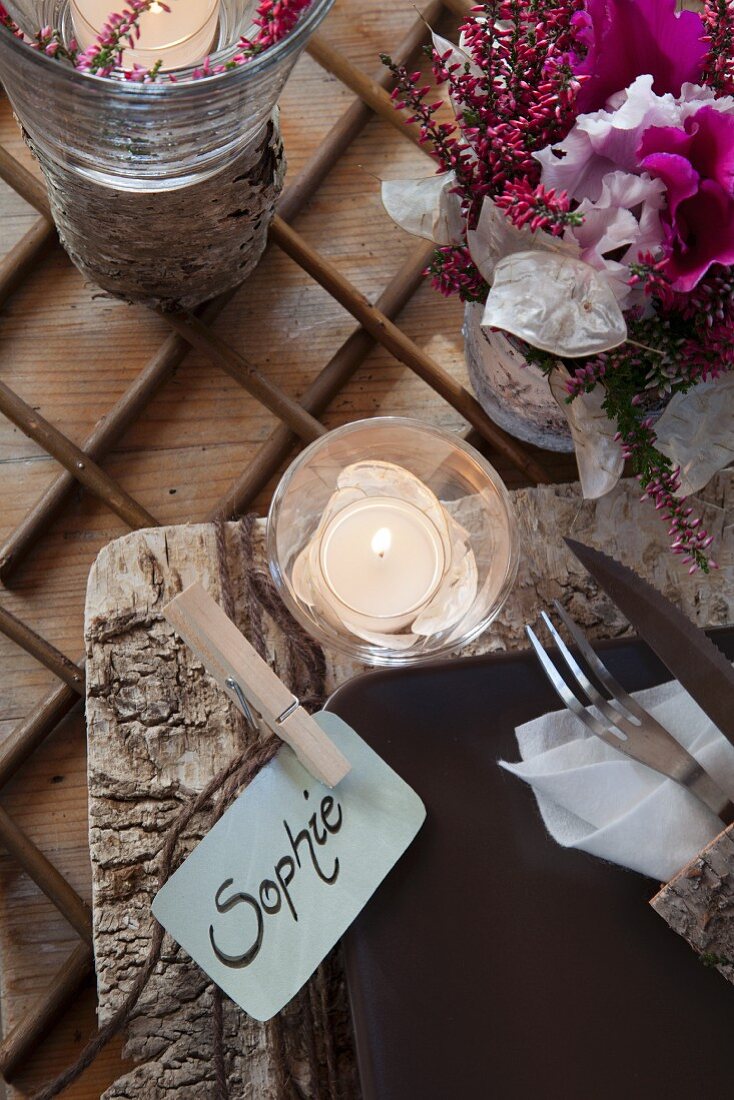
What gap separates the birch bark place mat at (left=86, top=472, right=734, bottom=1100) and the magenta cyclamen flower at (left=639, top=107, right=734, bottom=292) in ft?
0.52

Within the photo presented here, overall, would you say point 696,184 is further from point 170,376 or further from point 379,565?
point 170,376

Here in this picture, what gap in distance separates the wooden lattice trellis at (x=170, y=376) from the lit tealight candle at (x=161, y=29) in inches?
4.6

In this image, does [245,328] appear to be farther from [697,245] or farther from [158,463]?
[697,245]

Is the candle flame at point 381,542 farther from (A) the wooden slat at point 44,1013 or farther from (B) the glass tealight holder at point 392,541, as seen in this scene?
(A) the wooden slat at point 44,1013

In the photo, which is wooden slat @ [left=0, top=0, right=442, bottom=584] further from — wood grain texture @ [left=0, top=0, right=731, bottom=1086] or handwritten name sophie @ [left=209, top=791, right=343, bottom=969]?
handwritten name sophie @ [left=209, top=791, right=343, bottom=969]

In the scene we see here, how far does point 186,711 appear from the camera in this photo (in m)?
0.45

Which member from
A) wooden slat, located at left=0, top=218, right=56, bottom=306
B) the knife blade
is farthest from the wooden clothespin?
wooden slat, located at left=0, top=218, right=56, bottom=306

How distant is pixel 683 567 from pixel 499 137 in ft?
0.74

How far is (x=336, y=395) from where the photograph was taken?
54cm

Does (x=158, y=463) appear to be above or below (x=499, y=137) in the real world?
below

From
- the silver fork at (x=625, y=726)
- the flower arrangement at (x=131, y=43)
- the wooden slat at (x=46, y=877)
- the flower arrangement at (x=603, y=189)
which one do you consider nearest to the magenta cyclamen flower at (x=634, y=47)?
the flower arrangement at (x=603, y=189)

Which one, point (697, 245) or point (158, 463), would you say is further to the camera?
point (158, 463)

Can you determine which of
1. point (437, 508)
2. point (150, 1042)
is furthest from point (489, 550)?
point (150, 1042)

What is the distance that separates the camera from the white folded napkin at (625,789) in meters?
0.39
